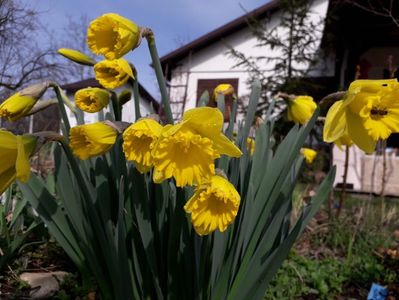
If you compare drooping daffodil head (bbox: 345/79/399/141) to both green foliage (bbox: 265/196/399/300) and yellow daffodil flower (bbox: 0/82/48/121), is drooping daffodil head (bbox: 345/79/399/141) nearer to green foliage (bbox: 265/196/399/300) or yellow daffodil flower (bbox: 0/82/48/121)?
yellow daffodil flower (bbox: 0/82/48/121)

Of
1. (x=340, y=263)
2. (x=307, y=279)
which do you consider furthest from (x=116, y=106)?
(x=340, y=263)

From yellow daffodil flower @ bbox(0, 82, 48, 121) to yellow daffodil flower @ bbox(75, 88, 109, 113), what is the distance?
0.09 metres

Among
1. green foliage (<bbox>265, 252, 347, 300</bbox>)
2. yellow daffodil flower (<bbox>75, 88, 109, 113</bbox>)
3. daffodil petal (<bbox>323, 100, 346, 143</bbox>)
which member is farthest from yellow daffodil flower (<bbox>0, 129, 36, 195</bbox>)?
green foliage (<bbox>265, 252, 347, 300</bbox>)

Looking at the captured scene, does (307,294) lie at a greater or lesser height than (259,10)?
lesser

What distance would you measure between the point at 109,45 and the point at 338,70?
400 inches

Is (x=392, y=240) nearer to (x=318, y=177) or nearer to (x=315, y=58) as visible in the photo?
(x=318, y=177)

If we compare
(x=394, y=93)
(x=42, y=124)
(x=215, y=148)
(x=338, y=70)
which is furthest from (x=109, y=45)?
(x=338, y=70)

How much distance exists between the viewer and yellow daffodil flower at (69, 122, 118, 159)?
830 mm

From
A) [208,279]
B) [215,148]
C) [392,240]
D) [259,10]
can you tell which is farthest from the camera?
[259,10]

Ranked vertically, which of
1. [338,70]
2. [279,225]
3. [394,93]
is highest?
[338,70]

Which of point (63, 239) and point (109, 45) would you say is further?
point (63, 239)

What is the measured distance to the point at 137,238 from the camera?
1.08 m

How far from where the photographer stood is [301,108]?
4.48ft

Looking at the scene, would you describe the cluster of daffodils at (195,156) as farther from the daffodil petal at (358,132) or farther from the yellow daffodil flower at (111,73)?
the daffodil petal at (358,132)
